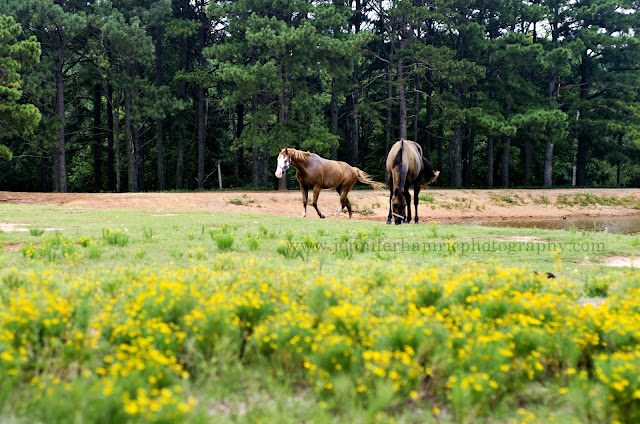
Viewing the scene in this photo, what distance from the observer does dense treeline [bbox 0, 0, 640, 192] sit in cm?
2895

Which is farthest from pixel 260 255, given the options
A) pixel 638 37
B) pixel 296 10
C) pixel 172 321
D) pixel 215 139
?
pixel 638 37

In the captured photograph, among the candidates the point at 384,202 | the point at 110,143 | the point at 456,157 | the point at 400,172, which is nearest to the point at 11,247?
the point at 400,172

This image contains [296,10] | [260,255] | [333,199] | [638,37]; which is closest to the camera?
[260,255]

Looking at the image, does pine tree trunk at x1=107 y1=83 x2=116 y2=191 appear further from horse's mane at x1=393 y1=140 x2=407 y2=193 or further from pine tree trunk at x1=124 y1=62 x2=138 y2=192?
horse's mane at x1=393 y1=140 x2=407 y2=193

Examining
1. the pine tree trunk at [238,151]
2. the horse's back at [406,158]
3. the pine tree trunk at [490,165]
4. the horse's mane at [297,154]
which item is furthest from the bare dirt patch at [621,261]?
the pine tree trunk at [238,151]

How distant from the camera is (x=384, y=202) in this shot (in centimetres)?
2739

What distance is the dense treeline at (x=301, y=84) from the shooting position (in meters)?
29.0

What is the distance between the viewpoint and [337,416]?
8.80ft

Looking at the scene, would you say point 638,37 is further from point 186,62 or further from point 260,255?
point 260,255

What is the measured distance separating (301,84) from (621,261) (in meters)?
26.3

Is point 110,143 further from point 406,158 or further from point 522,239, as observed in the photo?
point 522,239

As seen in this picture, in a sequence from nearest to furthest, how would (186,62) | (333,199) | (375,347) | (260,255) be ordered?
(375,347) → (260,255) → (333,199) → (186,62)

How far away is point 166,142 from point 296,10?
55.1ft

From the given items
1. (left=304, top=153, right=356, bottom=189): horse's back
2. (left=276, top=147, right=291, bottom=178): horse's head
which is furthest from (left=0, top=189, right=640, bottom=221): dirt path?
(left=276, top=147, right=291, bottom=178): horse's head
